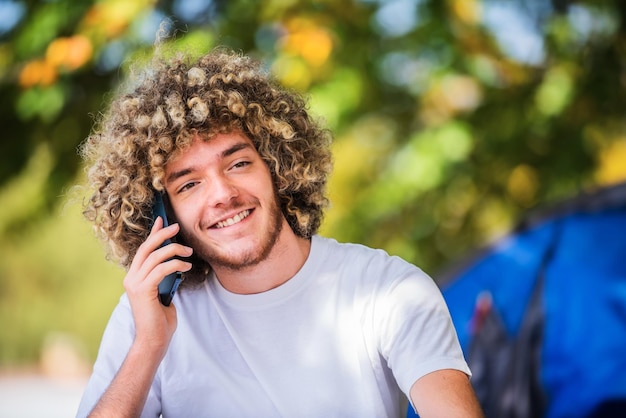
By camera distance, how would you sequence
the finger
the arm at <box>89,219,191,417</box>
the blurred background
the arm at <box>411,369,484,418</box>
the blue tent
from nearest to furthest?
the arm at <box>411,369,484,418</box>
the arm at <box>89,219,191,417</box>
the finger
the blue tent
the blurred background

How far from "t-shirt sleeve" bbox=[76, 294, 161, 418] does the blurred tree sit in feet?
5.30

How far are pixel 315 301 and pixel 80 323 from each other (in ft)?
23.6

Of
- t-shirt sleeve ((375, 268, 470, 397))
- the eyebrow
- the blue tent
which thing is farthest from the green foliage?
t-shirt sleeve ((375, 268, 470, 397))

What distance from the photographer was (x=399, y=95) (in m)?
3.96

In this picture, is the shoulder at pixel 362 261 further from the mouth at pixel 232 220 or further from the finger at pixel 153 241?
the finger at pixel 153 241

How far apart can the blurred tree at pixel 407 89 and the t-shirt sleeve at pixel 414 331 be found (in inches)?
67.8

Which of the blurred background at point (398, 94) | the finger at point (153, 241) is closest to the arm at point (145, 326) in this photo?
the finger at point (153, 241)

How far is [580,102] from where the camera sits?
3.59 metres

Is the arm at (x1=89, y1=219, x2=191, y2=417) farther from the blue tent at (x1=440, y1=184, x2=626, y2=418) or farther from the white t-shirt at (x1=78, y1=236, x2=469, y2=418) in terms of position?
the blue tent at (x1=440, y1=184, x2=626, y2=418)

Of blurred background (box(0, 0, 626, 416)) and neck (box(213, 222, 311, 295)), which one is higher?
blurred background (box(0, 0, 626, 416))

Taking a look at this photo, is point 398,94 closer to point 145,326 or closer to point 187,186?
point 187,186

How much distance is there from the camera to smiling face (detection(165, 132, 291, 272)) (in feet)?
5.69

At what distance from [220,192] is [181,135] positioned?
0.15 metres

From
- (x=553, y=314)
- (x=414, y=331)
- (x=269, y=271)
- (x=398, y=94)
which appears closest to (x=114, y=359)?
(x=269, y=271)
